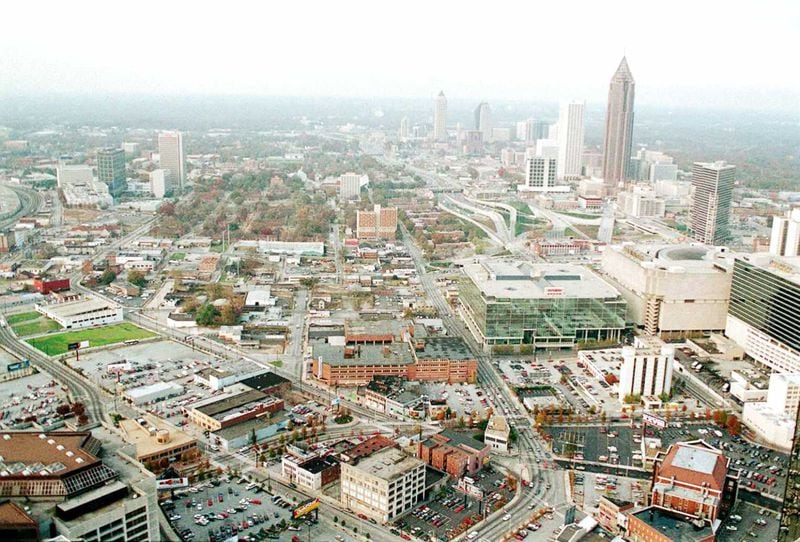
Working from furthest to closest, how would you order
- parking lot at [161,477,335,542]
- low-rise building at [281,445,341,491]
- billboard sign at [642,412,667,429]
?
billboard sign at [642,412,667,429]
low-rise building at [281,445,341,491]
parking lot at [161,477,335,542]

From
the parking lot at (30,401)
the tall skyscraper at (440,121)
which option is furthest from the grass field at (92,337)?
the tall skyscraper at (440,121)

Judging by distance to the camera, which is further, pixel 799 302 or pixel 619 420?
pixel 799 302

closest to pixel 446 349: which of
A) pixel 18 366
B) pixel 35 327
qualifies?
pixel 18 366

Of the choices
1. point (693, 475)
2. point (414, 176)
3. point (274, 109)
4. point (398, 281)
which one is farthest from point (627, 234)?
point (274, 109)

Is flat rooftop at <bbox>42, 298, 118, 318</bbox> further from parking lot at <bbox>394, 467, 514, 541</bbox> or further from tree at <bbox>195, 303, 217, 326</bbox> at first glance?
parking lot at <bbox>394, 467, 514, 541</bbox>

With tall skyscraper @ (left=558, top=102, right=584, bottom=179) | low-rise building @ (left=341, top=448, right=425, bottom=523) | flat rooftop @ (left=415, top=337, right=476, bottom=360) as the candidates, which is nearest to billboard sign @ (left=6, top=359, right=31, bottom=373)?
flat rooftop @ (left=415, top=337, right=476, bottom=360)

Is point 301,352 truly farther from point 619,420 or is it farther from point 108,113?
point 108,113

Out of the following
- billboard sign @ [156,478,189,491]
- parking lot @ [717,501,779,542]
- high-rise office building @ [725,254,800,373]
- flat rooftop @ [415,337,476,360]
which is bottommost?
parking lot @ [717,501,779,542]

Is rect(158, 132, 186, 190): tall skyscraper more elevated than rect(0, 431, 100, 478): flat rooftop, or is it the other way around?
rect(158, 132, 186, 190): tall skyscraper
